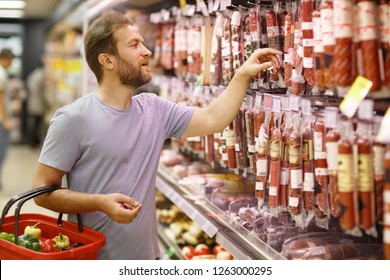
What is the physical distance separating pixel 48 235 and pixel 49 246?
0.73ft

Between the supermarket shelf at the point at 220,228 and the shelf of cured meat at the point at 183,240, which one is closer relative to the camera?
the supermarket shelf at the point at 220,228

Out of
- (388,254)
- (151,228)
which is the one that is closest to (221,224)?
(151,228)

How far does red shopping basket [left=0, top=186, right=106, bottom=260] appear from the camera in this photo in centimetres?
227

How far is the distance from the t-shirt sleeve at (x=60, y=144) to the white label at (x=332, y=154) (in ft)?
3.49

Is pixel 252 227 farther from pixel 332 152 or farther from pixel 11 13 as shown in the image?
pixel 11 13

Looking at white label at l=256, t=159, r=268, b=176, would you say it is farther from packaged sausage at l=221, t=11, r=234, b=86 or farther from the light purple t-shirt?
packaged sausage at l=221, t=11, r=234, b=86

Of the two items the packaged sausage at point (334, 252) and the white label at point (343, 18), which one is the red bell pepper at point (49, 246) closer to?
the packaged sausage at point (334, 252)

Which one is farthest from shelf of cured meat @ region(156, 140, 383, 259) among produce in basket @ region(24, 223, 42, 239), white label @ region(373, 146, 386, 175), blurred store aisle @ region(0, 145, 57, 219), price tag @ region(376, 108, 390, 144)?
blurred store aisle @ region(0, 145, 57, 219)

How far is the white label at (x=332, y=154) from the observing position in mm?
1988

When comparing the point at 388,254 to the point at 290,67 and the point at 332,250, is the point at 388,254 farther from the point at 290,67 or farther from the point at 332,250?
the point at 290,67

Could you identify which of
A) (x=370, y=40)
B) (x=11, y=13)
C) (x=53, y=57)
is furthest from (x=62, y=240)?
(x=11, y=13)

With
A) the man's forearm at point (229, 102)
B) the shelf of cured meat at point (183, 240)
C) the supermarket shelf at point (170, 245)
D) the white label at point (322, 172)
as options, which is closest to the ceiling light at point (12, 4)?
the shelf of cured meat at point (183, 240)

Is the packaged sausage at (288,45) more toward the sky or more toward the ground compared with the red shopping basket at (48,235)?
more toward the sky

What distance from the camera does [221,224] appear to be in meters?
2.92
